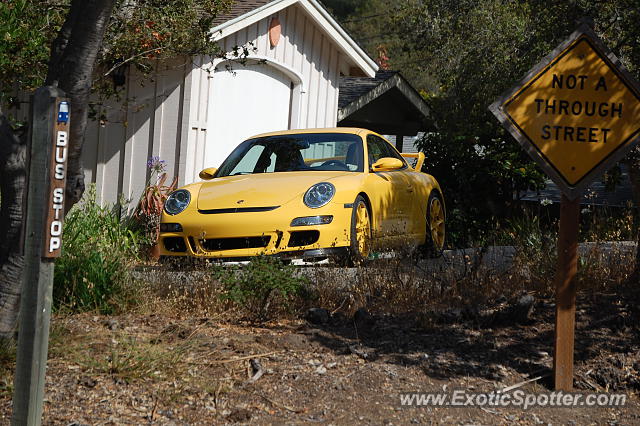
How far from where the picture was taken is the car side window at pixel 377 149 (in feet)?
33.2

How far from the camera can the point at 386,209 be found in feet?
31.4

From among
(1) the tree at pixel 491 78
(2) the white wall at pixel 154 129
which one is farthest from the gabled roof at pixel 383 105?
(2) the white wall at pixel 154 129

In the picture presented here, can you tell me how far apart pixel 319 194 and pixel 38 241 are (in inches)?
201

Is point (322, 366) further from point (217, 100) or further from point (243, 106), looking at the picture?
point (243, 106)

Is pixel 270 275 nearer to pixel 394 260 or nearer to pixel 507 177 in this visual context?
pixel 394 260

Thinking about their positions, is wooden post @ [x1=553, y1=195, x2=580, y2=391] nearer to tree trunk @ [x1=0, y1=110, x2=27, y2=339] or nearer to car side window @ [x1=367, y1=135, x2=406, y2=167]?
tree trunk @ [x1=0, y1=110, x2=27, y2=339]

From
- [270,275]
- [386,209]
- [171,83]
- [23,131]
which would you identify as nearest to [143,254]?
[171,83]

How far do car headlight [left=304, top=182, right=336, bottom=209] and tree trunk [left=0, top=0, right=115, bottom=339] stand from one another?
11.9 ft

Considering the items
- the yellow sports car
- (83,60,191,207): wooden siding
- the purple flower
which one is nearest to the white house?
(83,60,191,207): wooden siding

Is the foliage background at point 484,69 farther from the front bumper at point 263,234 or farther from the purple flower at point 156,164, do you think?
the purple flower at point 156,164

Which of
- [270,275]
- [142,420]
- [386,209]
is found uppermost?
[386,209]

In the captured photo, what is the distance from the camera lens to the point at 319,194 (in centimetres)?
857

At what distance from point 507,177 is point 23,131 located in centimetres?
1157

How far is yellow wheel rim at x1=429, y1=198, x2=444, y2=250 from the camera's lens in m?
10.7
